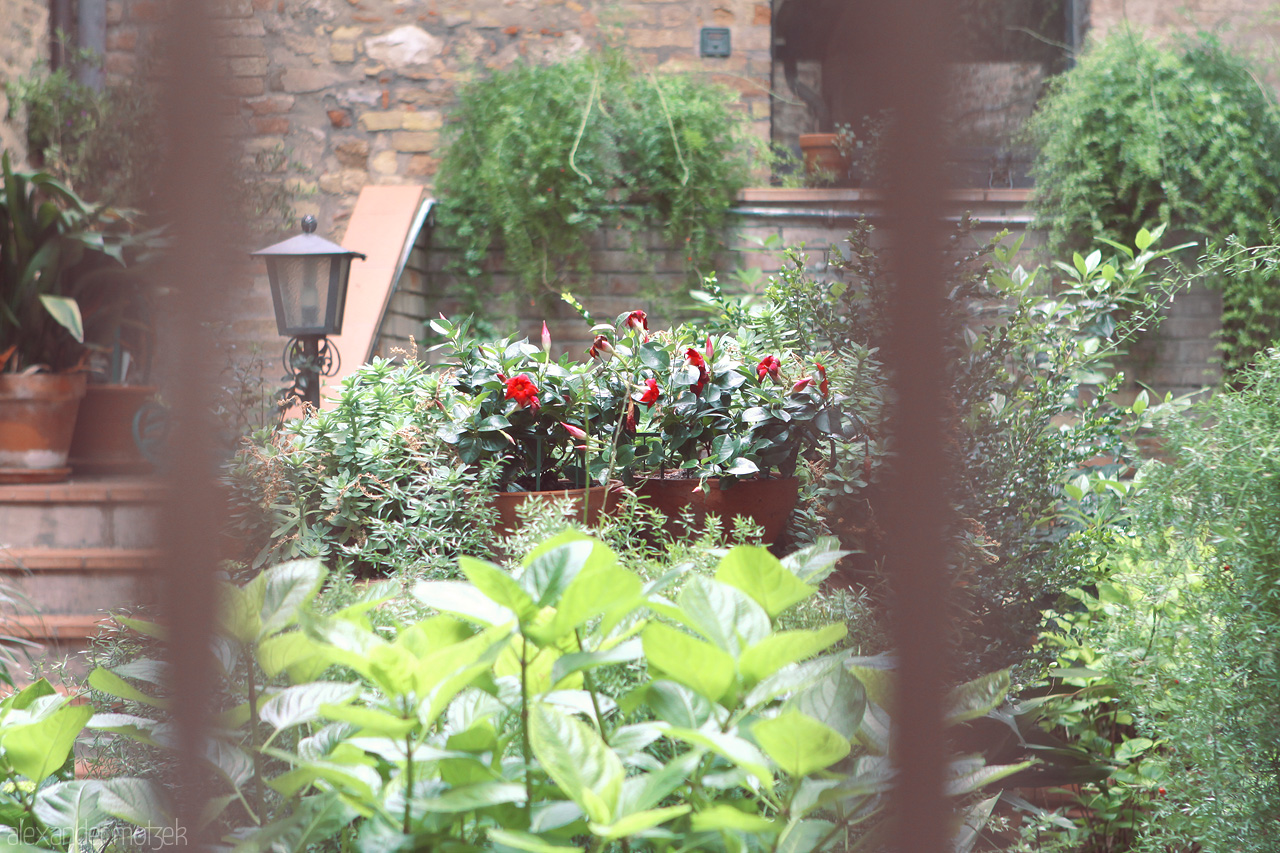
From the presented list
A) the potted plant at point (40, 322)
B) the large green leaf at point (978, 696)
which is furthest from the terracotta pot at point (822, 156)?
the large green leaf at point (978, 696)

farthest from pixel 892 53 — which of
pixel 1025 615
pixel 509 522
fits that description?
pixel 509 522

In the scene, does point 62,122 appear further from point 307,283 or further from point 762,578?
point 762,578

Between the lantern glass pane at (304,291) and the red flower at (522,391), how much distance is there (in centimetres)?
126

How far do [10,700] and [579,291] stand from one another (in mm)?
3257

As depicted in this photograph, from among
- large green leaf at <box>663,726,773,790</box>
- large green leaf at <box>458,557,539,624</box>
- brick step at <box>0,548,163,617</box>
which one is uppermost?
large green leaf at <box>458,557,539,624</box>

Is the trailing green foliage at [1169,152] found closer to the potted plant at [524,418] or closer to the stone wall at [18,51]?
the potted plant at [524,418]

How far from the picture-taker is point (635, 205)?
400 centimetres

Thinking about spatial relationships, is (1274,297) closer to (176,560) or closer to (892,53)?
(892,53)

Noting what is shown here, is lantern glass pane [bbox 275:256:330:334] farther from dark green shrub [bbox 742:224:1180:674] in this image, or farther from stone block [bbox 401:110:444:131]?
stone block [bbox 401:110:444:131]

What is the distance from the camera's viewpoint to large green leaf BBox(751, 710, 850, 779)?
0.52 metres

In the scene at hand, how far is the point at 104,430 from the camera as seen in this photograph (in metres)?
3.44

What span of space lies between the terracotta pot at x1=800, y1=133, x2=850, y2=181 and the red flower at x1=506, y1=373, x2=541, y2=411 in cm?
312

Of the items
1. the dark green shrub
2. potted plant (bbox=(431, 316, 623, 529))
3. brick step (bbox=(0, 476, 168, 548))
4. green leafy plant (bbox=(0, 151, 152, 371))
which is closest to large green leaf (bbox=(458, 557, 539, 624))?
the dark green shrub

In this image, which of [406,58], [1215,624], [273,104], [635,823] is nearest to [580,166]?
[406,58]
